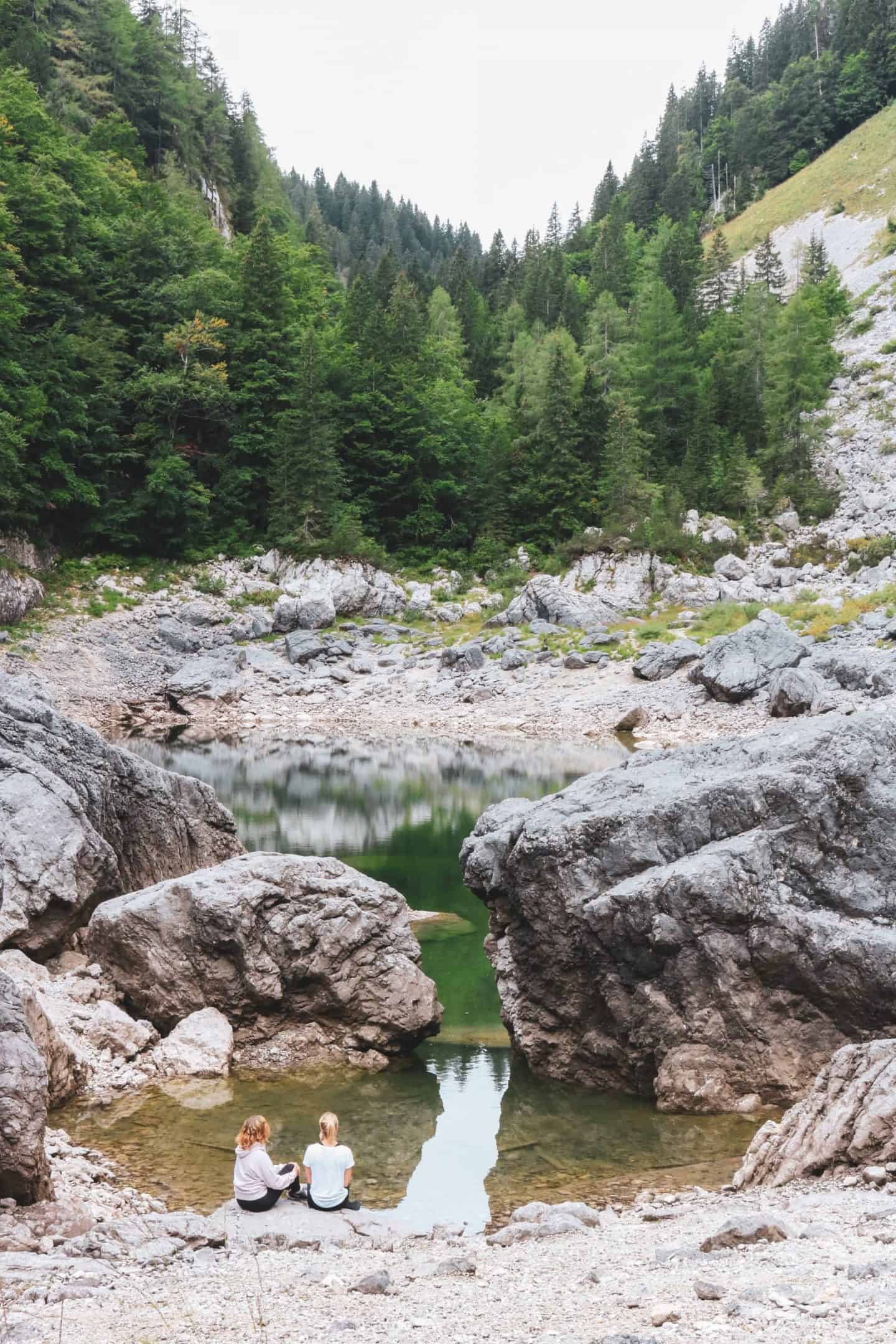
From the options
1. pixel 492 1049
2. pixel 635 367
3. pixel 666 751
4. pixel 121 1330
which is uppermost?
pixel 635 367

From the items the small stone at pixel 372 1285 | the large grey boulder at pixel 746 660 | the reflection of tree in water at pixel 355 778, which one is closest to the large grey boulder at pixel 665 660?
the large grey boulder at pixel 746 660

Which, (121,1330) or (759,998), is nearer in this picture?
(121,1330)

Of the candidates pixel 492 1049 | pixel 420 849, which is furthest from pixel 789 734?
pixel 420 849

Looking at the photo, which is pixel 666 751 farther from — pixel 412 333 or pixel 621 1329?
pixel 412 333

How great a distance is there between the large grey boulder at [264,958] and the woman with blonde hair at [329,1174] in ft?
15.7

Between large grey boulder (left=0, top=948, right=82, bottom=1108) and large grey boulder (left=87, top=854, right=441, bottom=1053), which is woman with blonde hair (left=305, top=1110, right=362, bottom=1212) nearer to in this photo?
large grey boulder (left=0, top=948, right=82, bottom=1108)

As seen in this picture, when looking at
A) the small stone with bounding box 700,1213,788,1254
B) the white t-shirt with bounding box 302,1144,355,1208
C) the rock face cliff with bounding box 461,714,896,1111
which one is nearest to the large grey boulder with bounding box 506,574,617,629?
the rock face cliff with bounding box 461,714,896,1111

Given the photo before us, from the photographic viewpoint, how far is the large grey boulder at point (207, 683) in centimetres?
5031

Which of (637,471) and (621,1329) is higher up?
(637,471)

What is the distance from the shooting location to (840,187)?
116562 millimetres

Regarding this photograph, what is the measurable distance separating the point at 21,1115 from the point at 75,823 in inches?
333

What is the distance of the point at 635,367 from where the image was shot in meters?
83.2

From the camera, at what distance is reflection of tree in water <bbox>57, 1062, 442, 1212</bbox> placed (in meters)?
10.9

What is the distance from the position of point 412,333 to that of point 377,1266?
260 ft
